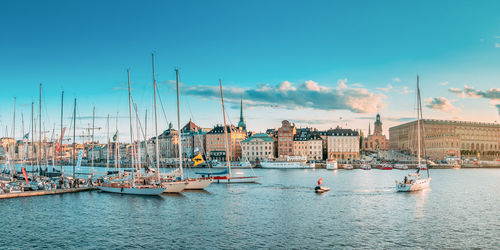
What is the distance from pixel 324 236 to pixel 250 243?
227 inches

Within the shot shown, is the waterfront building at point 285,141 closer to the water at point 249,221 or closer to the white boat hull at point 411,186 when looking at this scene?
the white boat hull at point 411,186

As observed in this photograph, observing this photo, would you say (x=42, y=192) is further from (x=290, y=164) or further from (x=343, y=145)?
(x=343, y=145)

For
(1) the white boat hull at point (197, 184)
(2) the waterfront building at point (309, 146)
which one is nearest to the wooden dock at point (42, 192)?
(1) the white boat hull at point (197, 184)

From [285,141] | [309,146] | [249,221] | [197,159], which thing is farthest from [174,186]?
[309,146]

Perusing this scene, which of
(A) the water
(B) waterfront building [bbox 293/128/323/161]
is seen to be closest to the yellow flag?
(A) the water

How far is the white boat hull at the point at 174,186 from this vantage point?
176 ft

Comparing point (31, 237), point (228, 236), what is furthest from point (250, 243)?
point (31, 237)

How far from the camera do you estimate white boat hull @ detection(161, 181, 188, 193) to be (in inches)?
2109

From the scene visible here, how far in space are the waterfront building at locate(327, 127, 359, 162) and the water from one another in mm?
127490

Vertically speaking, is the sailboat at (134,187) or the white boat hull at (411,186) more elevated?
the sailboat at (134,187)

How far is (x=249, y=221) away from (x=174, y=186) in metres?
19.9

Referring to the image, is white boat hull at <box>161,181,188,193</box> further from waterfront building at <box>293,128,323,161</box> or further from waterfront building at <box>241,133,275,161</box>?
waterfront building at <box>293,128,323,161</box>

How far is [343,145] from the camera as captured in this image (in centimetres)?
18300

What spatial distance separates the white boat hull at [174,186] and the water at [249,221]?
1175mm
